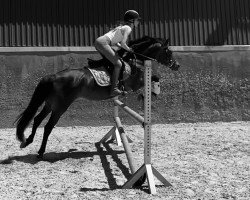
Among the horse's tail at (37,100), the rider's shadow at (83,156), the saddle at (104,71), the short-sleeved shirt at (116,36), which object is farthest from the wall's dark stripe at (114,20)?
the rider's shadow at (83,156)

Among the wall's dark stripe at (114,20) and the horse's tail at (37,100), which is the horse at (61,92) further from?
the wall's dark stripe at (114,20)

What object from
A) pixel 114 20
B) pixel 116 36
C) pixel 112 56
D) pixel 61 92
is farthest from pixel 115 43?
pixel 114 20

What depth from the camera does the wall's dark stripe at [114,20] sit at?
974cm

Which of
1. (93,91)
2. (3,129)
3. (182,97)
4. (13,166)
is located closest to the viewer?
(13,166)

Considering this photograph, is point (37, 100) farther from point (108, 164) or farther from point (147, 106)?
point (147, 106)

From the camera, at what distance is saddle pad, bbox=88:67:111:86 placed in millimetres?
6652

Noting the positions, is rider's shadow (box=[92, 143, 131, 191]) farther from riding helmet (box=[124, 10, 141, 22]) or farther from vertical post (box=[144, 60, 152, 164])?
riding helmet (box=[124, 10, 141, 22])

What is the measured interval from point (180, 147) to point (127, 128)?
2.57 meters

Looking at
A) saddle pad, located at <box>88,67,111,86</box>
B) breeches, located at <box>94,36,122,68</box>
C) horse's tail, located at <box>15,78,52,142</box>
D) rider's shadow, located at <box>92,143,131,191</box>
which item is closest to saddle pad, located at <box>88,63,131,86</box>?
saddle pad, located at <box>88,67,111,86</box>

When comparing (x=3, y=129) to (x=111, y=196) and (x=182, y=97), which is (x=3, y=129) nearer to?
(x=182, y=97)

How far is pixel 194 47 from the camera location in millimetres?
10227

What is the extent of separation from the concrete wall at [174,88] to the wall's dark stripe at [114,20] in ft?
1.24

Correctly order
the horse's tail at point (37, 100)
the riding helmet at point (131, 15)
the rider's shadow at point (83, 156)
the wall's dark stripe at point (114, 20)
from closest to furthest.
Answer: the rider's shadow at point (83, 156)
the horse's tail at point (37, 100)
the riding helmet at point (131, 15)
the wall's dark stripe at point (114, 20)

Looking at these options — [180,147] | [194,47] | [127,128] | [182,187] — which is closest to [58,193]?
[182,187]
